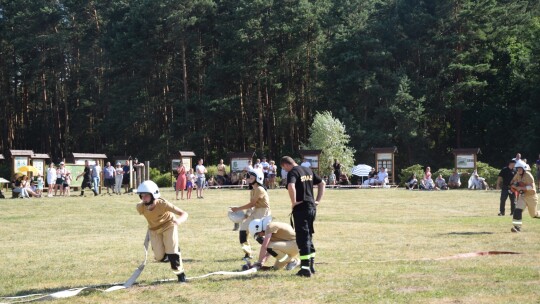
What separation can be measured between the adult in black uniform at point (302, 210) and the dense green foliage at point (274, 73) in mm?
51227

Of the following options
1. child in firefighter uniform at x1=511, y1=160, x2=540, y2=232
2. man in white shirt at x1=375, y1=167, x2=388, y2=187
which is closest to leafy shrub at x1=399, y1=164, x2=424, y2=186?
man in white shirt at x1=375, y1=167, x2=388, y2=187

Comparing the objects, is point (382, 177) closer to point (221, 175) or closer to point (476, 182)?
point (476, 182)

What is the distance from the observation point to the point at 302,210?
11.9 m

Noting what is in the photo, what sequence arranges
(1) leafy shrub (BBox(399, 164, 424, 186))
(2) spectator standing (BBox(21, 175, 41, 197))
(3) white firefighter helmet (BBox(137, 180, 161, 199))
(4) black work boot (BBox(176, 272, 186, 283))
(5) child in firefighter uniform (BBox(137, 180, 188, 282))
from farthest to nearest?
(1) leafy shrub (BBox(399, 164, 424, 186)) < (2) spectator standing (BBox(21, 175, 41, 197)) < (4) black work boot (BBox(176, 272, 186, 283)) < (5) child in firefighter uniform (BBox(137, 180, 188, 282)) < (3) white firefighter helmet (BBox(137, 180, 161, 199))

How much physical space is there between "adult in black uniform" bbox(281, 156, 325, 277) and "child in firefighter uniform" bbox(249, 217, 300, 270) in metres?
0.65

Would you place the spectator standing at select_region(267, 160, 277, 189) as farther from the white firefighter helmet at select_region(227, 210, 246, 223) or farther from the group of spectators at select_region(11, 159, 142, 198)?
the white firefighter helmet at select_region(227, 210, 246, 223)

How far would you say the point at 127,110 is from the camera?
2852 inches

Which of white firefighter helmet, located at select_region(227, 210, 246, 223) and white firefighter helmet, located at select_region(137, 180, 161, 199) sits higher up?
white firefighter helmet, located at select_region(137, 180, 161, 199)

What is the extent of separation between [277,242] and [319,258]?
6.56 ft

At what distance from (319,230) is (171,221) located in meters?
9.37

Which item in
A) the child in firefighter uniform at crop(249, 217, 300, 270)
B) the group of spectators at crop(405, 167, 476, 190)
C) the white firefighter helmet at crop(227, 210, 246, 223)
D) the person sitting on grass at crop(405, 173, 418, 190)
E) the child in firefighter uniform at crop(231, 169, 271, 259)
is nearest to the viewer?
the child in firefighter uniform at crop(249, 217, 300, 270)

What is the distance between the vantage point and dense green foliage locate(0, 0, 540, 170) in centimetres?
6500

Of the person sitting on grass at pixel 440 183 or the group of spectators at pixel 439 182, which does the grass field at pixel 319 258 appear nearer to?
the group of spectators at pixel 439 182

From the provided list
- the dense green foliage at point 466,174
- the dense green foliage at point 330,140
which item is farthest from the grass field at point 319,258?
the dense green foliage at point 330,140
